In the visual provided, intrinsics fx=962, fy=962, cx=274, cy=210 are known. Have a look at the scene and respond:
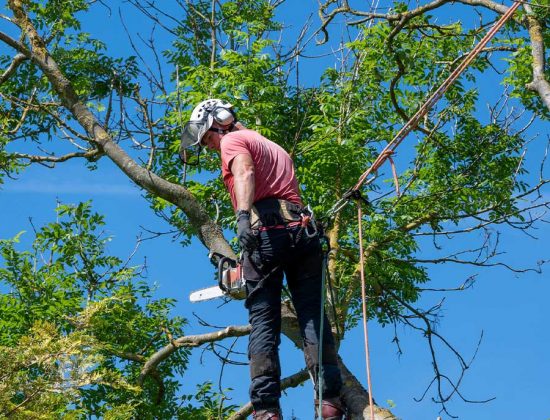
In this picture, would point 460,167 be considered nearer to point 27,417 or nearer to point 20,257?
point 20,257

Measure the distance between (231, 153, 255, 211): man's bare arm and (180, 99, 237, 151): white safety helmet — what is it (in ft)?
1.93

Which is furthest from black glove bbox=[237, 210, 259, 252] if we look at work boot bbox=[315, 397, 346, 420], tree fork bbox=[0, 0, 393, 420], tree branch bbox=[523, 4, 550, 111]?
tree branch bbox=[523, 4, 550, 111]

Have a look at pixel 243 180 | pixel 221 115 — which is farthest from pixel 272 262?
pixel 221 115

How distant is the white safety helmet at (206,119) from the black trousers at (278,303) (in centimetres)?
88

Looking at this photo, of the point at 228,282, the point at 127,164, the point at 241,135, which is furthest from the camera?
the point at 127,164

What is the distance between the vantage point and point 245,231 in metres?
5.67

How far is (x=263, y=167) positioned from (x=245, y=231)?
23.0 inches

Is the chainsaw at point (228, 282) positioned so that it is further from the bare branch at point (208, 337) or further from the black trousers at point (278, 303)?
the bare branch at point (208, 337)

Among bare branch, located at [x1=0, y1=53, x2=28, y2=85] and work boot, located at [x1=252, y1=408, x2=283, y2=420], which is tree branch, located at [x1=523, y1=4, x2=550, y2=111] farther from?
bare branch, located at [x1=0, y1=53, x2=28, y2=85]

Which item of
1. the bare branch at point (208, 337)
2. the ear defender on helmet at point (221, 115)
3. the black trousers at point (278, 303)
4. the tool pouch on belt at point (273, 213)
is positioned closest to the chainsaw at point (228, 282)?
the black trousers at point (278, 303)

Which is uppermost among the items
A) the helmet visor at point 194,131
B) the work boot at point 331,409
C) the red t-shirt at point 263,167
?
the helmet visor at point 194,131

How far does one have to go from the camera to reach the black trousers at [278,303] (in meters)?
5.76

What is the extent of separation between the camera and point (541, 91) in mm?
9164

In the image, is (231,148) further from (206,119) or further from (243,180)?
(206,119)
